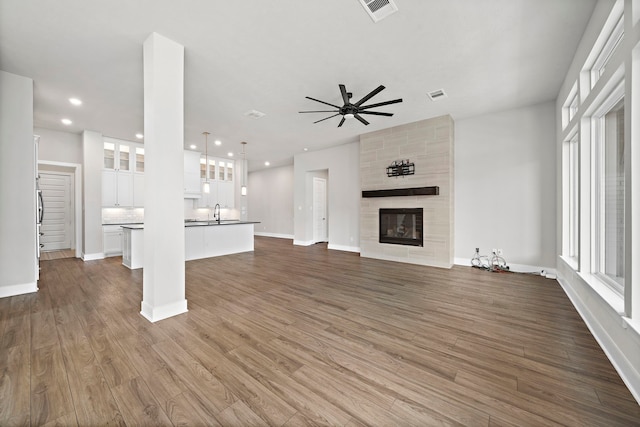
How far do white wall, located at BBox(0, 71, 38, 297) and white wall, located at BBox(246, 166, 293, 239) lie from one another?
7.17 metres

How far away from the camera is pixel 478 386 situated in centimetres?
172

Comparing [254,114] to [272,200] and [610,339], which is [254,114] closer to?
[610,339]

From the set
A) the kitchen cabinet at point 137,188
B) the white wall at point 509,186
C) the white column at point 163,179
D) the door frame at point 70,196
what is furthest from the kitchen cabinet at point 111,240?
the white wall at point 509,186

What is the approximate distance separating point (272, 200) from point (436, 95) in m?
7.83

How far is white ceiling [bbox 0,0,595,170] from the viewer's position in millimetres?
2412

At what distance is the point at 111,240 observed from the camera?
6359 millimetres

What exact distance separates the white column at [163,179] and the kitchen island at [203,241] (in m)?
2.82

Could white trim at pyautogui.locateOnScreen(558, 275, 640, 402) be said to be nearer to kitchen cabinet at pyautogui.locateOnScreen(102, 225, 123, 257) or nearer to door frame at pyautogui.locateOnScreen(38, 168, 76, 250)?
kitchen cabinet at pyautogui.locateOnScreen(102, 225, 123, 257)

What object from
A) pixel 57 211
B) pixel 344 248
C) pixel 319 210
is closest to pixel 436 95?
pixel 344 248

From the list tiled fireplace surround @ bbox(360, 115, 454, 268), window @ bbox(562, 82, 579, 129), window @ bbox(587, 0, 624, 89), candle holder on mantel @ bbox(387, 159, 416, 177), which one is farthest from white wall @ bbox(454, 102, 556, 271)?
window @ bbox(587, 0, 624, 89)

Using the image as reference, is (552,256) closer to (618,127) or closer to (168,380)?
(618,127)

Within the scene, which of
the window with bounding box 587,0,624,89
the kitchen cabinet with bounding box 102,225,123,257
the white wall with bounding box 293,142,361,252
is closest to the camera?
the window with bounding box 587,0,624,89

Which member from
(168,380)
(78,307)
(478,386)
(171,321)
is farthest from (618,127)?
(78,307)

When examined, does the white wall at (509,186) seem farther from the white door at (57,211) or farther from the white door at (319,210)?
the white door at (57,211)
